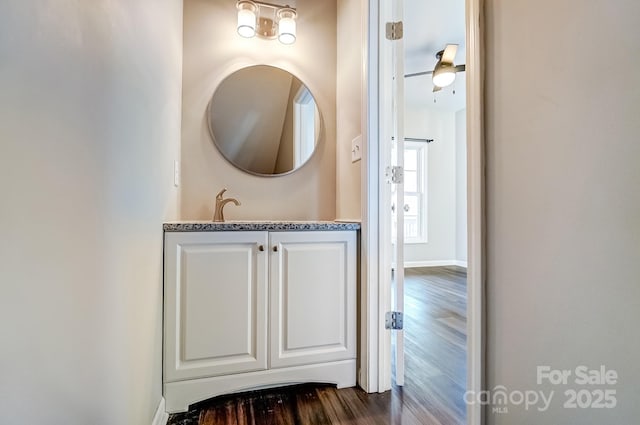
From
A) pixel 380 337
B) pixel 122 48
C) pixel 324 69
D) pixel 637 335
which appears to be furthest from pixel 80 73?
pixel 324 69

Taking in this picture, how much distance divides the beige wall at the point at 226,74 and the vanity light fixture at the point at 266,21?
0.07 metres

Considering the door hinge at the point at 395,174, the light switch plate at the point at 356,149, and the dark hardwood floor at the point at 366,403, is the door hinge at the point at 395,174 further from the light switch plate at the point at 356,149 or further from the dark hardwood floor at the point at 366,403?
the dark hardwood floor at the point at 366,403

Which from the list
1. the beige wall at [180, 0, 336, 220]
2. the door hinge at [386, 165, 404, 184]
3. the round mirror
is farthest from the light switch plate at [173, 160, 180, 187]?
the door hinge at [386, 165, 404, 184]

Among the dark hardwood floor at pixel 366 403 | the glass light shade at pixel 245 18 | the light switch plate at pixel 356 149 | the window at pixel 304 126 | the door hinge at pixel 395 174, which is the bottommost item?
the dark hardwood floor at pixel 366 403

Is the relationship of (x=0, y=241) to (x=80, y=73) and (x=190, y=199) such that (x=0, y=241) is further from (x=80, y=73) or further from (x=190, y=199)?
(x=190, y=199)

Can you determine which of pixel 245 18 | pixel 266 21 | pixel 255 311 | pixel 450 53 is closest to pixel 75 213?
pixel 255 311

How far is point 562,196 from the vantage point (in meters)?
0.64

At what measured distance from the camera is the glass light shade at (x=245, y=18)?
1.78 meters

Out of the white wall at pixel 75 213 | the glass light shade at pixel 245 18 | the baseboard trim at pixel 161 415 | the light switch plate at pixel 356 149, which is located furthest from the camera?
the glass light shade at pixel 245 18

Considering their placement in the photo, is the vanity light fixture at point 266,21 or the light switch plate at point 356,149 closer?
the light switch plate at point 356,149

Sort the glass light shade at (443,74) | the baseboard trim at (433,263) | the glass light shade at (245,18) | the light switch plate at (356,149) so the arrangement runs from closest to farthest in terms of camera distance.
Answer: the light switch plate at (356,149) → the glass light shade at (245,18) → the glass light shade at (443,74) → the baseboard trim at (433,263)

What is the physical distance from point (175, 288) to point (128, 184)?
607 millimetres

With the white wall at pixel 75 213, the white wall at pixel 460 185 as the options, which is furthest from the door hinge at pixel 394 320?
the white wall at pixel 460 185

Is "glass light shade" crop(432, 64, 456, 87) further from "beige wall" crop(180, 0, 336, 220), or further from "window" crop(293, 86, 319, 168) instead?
"window" crop(293, 86, 319, 168)
